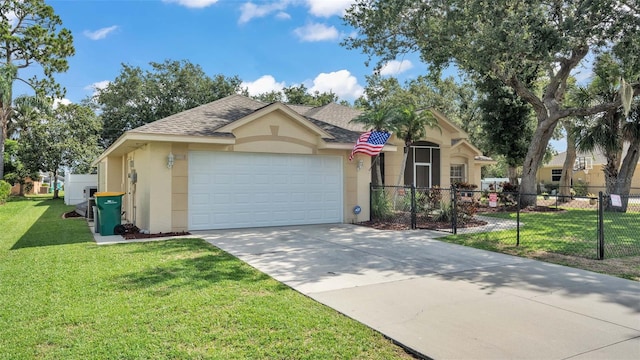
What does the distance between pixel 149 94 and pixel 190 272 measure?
107 feet

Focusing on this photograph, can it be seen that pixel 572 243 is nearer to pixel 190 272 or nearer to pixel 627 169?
pixel 190 272

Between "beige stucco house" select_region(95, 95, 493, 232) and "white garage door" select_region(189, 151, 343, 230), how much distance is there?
0.09 ft

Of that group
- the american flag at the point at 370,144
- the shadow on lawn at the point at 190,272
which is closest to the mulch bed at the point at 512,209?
the american flag at the point at 370,144

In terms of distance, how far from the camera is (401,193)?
624 inches

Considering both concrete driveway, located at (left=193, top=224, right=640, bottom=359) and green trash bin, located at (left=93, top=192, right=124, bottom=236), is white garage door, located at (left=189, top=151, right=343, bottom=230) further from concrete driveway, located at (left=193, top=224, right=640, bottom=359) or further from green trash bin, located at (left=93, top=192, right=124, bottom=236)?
concrete driveway, located at (left=193, top=224, right=640, bottom=359)

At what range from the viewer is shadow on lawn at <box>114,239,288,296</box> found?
583 centimetres

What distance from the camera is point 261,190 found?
1233cm

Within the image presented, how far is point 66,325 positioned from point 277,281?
9.05 feet

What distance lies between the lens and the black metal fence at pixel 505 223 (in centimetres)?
928

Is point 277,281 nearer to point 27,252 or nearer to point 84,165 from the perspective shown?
point 27,252

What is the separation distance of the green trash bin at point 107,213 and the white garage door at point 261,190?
193 centimetres

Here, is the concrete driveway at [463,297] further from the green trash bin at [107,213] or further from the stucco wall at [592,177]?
the stucco wall at [592,177]

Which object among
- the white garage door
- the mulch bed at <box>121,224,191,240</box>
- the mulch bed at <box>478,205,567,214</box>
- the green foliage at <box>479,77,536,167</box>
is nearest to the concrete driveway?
the mulch bed at <box>121,224,191,240</box>

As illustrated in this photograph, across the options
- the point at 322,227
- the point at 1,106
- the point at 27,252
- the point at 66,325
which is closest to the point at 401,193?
the point at 322,227
